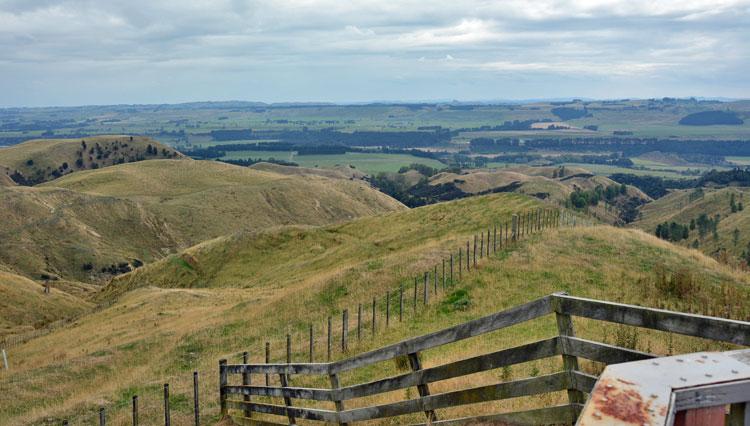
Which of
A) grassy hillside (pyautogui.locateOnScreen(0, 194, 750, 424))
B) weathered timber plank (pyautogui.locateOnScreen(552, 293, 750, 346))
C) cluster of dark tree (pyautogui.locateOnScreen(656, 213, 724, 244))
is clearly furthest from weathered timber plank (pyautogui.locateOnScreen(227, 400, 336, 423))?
cluster of dark tree (pyautogui.locateOnScreen(656, 213, 724, 244))

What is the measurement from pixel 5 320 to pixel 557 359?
57.4 m

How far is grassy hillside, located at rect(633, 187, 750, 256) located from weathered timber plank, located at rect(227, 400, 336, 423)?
303 feet

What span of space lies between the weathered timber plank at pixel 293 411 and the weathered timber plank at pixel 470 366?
0.88m

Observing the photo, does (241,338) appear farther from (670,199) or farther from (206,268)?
(670,199)

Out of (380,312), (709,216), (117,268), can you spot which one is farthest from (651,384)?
(709,216)

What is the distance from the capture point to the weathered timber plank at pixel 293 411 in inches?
373

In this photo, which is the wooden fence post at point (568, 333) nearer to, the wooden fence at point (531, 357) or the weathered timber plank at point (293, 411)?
the wooden fence at point (531, 357)

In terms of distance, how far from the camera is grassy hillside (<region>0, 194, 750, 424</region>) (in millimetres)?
17844

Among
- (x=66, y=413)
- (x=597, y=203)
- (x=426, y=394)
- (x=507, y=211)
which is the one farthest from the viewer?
(x=597, y=203)

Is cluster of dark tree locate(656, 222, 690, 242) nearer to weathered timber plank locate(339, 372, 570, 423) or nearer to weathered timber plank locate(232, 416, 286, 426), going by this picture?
weathered timber plank locate(232, 416, 286, 426)

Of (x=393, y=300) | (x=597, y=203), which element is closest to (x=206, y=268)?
(x=393, y=300)

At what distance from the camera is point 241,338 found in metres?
27.7

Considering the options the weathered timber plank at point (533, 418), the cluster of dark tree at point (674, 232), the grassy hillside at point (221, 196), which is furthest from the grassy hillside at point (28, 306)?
the cluster of dark tree at point (674, 232)

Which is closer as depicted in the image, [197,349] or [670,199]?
[197,349]
